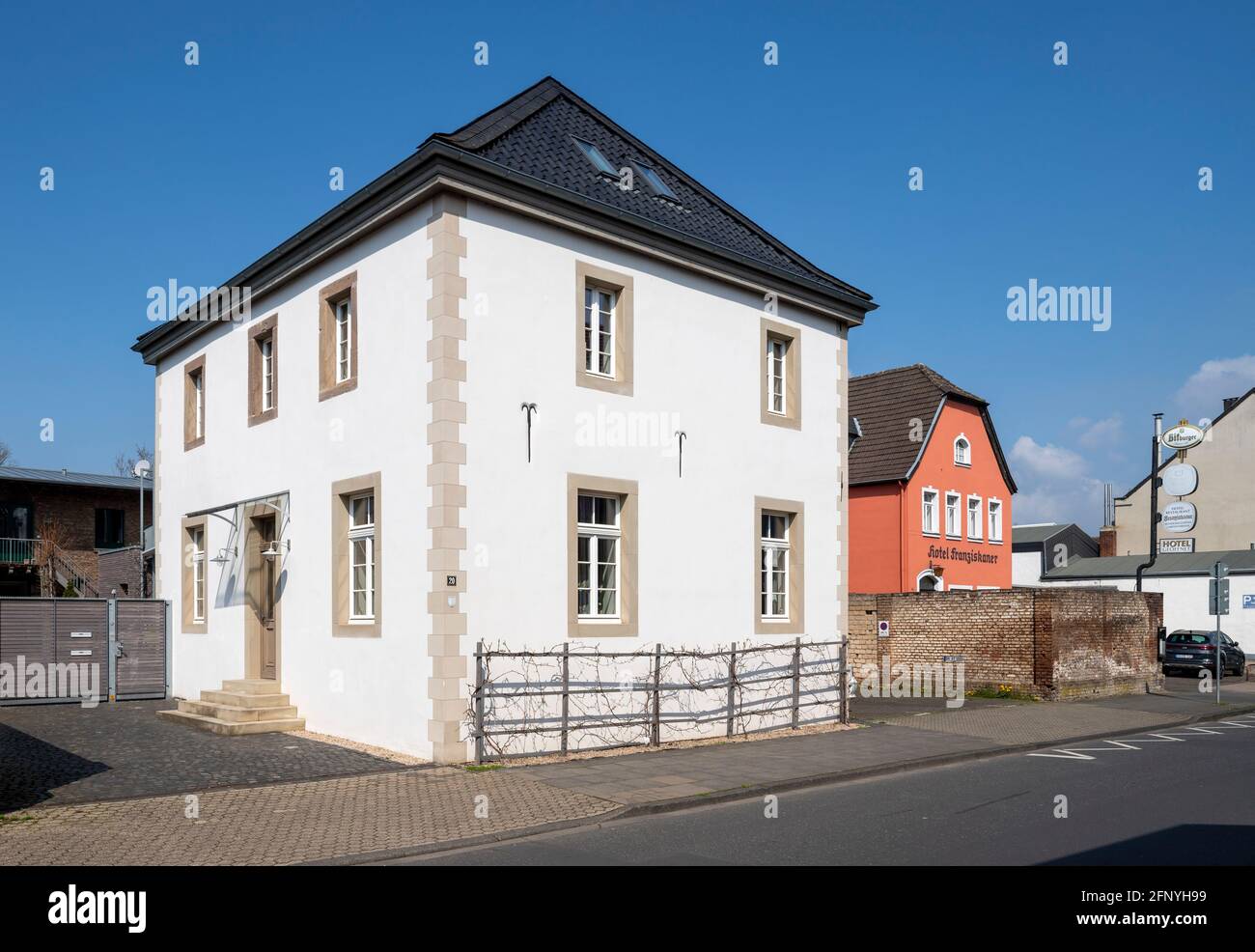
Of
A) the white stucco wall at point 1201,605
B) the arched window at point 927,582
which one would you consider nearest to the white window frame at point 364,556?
the arched window at point 927,582

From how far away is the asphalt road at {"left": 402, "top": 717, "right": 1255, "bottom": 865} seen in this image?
8.30 metres

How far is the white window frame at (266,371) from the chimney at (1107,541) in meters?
47.0

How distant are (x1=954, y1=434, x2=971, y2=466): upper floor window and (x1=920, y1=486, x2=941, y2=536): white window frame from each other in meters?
1.81

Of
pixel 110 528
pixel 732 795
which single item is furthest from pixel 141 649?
pixel 110 528

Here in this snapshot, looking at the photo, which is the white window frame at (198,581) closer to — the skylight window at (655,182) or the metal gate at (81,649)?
the metal gate at (81,649)

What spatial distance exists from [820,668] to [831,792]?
6650 millimetres

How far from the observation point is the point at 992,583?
36594 millimetres

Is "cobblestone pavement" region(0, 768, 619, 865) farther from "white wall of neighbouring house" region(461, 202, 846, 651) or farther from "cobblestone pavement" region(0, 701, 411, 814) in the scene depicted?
"white wall of neighbouring house" region(461, 202, 846, 651)

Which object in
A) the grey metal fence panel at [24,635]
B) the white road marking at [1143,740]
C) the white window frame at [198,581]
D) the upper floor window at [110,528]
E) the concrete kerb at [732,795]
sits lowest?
the white road marking at [1143,740]

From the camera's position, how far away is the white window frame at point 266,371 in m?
17.7

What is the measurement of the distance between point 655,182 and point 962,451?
20.1 m

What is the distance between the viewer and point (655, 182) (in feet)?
60.1
